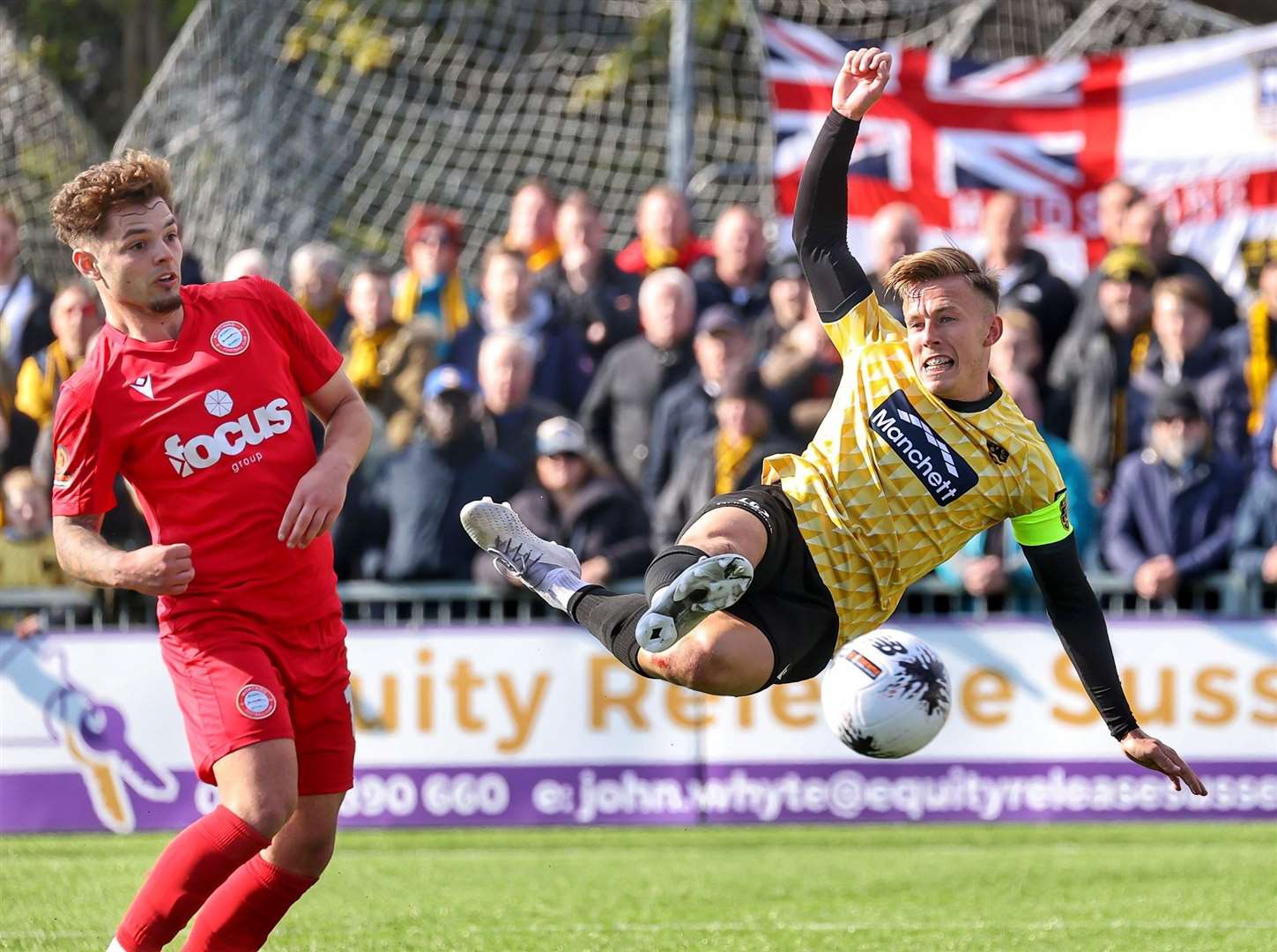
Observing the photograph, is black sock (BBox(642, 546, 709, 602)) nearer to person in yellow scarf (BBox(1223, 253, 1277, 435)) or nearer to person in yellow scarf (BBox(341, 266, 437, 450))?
person in yellow scarf (BBox(341, 266, 437, 450))

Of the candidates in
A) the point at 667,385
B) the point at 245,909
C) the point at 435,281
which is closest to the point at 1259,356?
the point at 667,385

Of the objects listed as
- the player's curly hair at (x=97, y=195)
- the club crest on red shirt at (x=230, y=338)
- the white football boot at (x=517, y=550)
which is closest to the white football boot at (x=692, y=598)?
the white football boot at (x=517, y=550)

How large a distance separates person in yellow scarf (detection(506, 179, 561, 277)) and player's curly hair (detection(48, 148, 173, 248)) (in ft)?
21.7

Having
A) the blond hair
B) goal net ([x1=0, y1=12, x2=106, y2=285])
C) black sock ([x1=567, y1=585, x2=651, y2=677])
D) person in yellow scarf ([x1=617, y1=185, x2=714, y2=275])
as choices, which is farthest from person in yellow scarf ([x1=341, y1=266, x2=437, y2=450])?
goal net ([x1=0, y1=12, x2=106, y2=285])

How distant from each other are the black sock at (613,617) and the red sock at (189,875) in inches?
47.3

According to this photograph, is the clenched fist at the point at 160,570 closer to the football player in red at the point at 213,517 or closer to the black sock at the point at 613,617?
the football player in red at the point at 213,517

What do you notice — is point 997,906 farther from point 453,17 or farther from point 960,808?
point 453,17

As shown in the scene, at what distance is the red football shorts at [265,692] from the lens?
5539 millimetres

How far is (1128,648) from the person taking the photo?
404 inches

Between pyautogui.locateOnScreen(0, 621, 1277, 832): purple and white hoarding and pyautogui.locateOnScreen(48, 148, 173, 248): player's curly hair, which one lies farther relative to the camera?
→ pyautogui.locateOnScreen(0, 621, 1277, 832): purple and white hoarding

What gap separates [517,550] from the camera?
21.8ft

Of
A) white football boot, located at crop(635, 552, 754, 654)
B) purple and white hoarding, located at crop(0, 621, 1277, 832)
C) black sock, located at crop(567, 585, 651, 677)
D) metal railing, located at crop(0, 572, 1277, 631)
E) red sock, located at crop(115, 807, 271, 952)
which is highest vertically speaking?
white football boot, located at crop(635, 552, 754, 654)

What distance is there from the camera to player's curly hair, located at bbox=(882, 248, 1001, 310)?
251 inches

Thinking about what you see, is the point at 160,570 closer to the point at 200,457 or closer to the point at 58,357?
the point at 200,457
